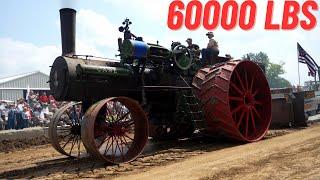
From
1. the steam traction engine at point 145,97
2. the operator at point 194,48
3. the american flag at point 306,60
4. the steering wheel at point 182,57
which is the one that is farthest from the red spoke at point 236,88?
the american flag at point 306,60

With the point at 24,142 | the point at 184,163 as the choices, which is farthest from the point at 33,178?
the point at 24,142

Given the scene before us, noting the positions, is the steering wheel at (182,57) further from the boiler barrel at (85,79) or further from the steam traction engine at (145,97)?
the boiler barrel at (85,79)

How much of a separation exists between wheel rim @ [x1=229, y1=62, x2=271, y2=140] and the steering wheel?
3.40ft

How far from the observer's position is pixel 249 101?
10.4 meters

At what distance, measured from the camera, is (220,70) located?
9.57m

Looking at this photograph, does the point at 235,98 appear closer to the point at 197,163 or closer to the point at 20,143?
the point at 197,163

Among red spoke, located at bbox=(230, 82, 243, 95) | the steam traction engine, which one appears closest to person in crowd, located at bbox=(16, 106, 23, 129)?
the steam traction engine

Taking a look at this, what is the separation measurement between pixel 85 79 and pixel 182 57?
101 inches

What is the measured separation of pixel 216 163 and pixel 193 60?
382 centimetres

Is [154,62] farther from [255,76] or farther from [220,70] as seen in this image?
[255,76]

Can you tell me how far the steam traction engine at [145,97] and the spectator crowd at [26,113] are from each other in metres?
6.09

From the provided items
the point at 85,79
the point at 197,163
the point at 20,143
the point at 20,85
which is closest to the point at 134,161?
the point at 197,163

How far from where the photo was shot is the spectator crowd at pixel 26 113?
49.6 feet

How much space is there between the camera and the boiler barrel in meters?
8.04
